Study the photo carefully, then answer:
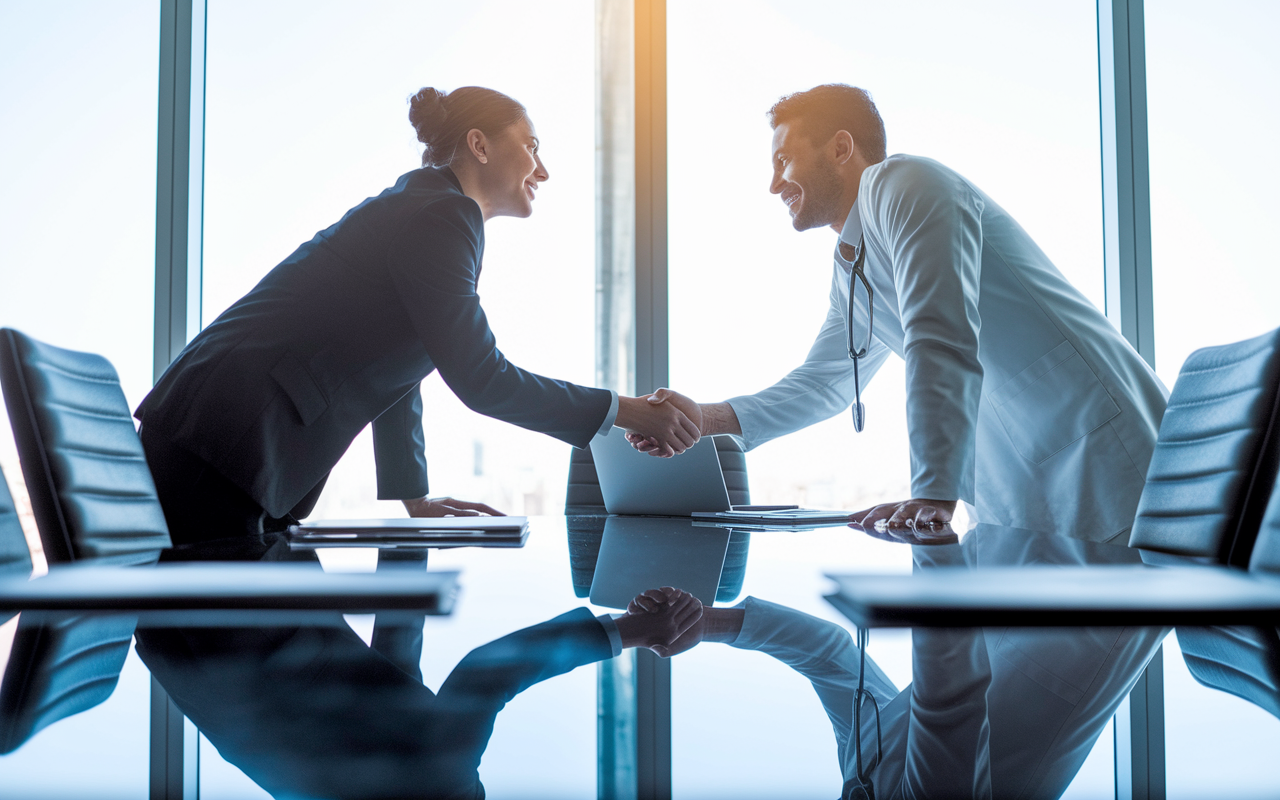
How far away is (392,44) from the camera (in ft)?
9.77

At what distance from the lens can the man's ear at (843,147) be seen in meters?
1.99

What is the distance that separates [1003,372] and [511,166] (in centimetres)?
118

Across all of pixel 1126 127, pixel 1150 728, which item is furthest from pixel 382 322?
pixel 1126 127

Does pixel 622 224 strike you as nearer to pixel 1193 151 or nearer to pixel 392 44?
pixel 392 44

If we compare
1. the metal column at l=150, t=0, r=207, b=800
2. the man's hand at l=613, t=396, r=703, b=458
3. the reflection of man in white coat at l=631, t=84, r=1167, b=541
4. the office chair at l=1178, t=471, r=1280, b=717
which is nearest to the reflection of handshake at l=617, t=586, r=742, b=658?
the office chair at l=1178, t=471, r=1280, b=717

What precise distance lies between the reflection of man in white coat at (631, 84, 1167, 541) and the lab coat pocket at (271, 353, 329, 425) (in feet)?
3.29

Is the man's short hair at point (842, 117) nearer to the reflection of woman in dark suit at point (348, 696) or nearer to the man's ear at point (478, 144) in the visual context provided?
the man's ear at point (478, 144)

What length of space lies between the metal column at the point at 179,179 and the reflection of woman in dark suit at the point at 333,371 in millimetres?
1579

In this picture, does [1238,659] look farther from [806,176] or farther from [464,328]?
[806,176]

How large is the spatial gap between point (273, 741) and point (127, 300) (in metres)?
3.09

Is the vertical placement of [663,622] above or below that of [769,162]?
below

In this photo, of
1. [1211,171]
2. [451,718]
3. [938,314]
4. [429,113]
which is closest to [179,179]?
[429,113]

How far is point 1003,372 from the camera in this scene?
5.15 ft

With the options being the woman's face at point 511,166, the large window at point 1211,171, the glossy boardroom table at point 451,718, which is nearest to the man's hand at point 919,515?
the glossy boardroom table at point 451,718
